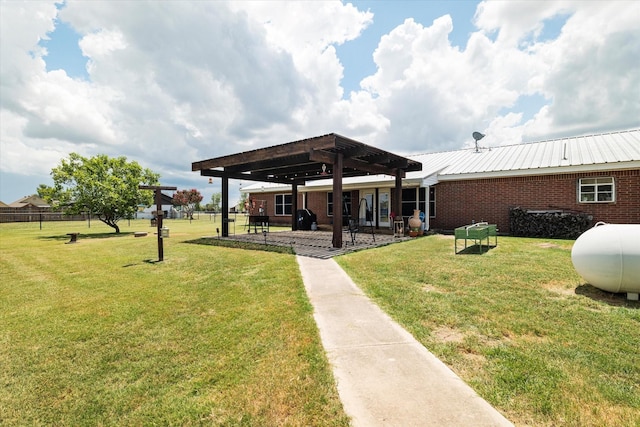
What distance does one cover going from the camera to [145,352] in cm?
330

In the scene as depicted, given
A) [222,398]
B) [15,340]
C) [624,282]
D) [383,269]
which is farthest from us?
[383,269]

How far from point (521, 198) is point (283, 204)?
15082mm

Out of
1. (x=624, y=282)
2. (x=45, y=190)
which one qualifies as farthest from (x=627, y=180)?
(x=45, y=190)

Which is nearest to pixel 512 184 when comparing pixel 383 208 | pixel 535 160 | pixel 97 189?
pixel 535 160

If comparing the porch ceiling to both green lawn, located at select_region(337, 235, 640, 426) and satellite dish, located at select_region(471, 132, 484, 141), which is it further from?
satellite dish, located at select_region(471, 132, 484, 141)

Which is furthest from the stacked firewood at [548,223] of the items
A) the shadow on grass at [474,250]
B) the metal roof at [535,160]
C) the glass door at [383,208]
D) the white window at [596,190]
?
the glass door at [383,208]

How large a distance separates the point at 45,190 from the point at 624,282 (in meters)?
22.9

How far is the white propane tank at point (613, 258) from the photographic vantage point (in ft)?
14.4

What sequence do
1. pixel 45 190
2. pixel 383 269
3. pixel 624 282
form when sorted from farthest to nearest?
pixel 45 190 → pixel 383 269 → pixel 624 282

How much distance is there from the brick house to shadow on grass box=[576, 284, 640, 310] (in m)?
8.90

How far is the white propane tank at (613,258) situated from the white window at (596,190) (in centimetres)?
930

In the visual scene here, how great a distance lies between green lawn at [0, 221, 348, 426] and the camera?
2330 mm

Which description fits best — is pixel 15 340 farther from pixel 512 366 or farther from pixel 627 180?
pixel 627 180

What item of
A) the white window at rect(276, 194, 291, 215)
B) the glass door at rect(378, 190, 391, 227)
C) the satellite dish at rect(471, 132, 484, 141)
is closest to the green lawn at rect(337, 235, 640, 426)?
the glass door at rect(378, 190, 391, 227)
